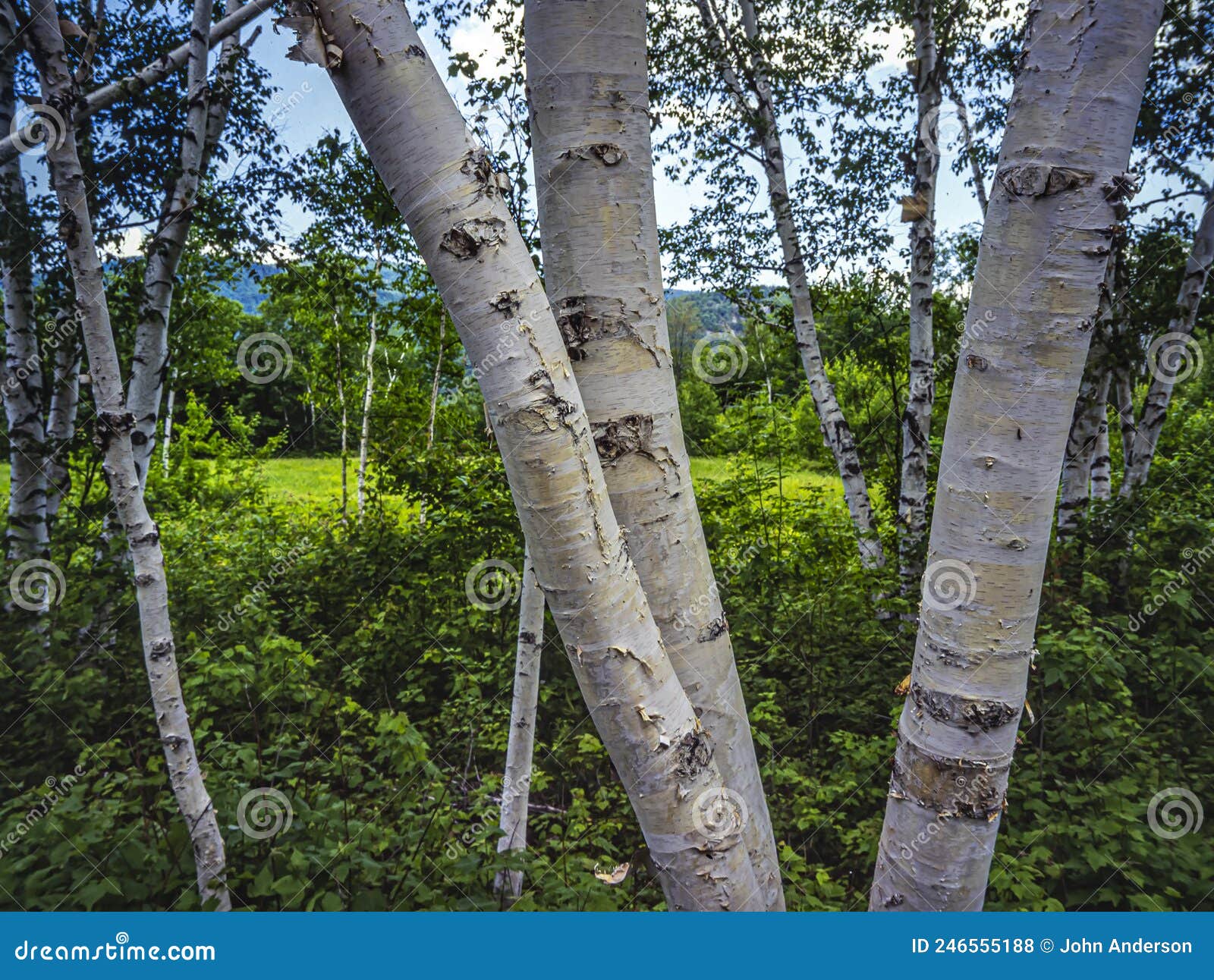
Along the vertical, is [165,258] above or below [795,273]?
below

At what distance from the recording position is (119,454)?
2.35 metres

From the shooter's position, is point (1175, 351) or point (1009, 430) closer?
point (1009, 430)

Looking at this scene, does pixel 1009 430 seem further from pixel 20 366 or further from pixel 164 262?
pixel 20 366

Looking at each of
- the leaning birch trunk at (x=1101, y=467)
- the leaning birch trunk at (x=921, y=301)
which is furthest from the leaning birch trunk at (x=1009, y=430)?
the leaning birch trunk at (x=1101, y=467)

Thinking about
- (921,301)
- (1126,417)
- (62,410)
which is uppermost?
(921,301)

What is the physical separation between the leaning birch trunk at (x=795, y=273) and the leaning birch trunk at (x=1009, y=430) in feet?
14.7

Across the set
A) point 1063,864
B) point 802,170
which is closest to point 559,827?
point 1063,864

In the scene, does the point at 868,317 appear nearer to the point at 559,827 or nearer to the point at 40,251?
the point at 559,827

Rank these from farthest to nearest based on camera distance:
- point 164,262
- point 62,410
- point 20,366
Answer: point 62,410, point 20,366, point 164,262

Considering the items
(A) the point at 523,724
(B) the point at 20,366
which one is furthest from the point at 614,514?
(B) the point at 20,366

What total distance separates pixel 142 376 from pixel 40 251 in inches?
53.2

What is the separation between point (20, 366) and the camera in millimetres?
4930

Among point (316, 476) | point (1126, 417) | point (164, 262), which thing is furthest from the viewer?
point (316, 476)

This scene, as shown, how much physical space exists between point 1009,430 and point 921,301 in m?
4.64
